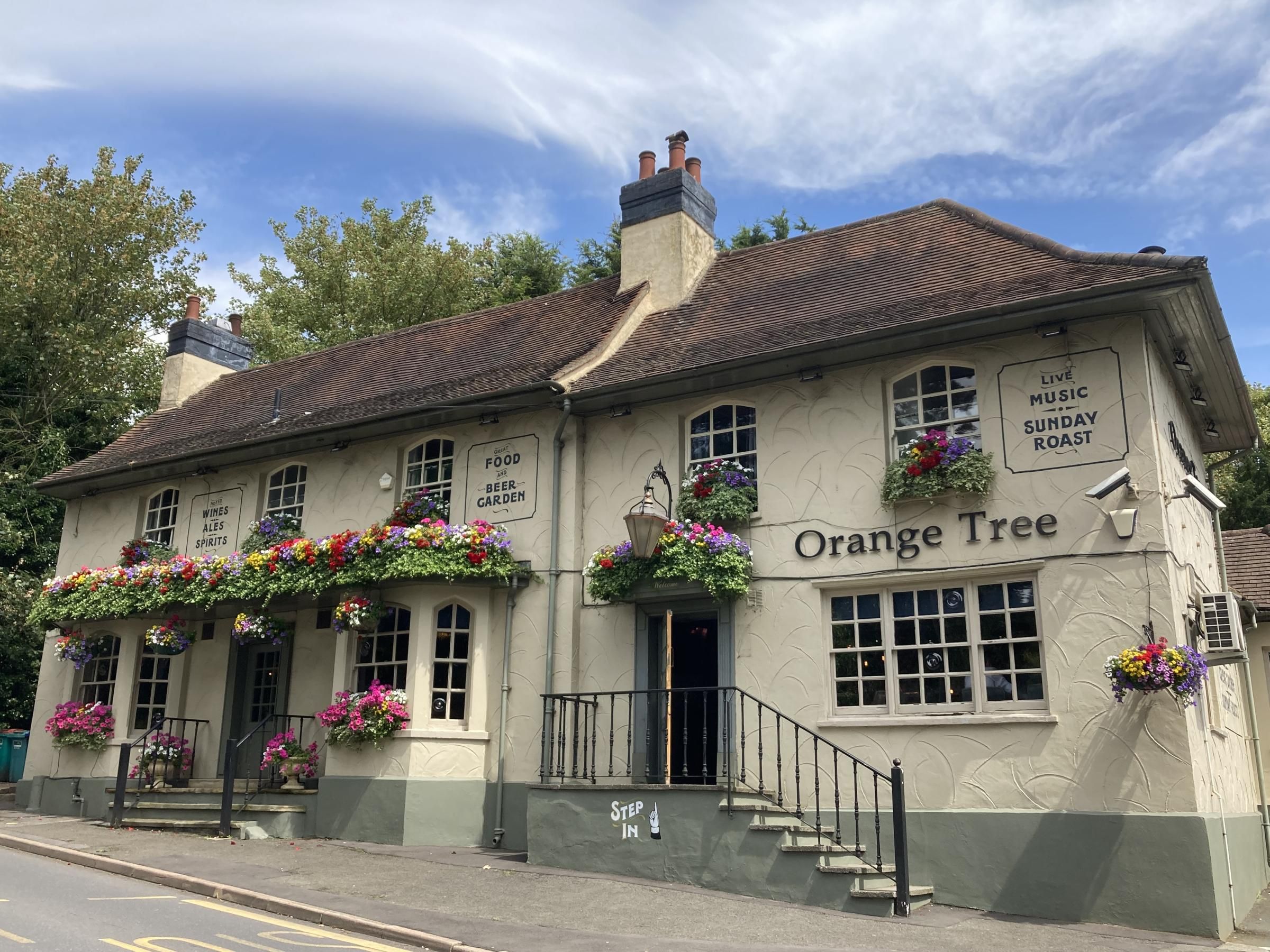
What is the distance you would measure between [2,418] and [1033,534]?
2137cm

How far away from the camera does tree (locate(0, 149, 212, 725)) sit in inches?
875

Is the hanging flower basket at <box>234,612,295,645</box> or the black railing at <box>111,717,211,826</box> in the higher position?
the hanging flower basket at <box>234,612,295,645</box>

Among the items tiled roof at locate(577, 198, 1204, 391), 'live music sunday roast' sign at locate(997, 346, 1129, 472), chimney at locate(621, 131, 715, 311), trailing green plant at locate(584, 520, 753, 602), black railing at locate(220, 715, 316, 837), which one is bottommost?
black railing at locate(220, 715, 316, 837)

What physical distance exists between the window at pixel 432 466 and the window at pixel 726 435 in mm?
3487

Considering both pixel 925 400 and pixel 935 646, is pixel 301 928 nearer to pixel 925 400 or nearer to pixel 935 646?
pixel 935 646

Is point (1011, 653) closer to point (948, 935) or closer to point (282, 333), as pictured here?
point (948, 935)

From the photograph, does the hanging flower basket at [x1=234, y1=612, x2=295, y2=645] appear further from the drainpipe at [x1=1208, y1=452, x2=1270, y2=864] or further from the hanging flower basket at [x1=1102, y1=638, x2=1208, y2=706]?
the drainpipe at [x1=1208, y1=452, x2=1270, y2=864]

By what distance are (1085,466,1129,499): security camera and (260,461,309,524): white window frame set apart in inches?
419

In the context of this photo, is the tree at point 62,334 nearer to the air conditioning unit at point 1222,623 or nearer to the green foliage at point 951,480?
the green foliage at point 951,480

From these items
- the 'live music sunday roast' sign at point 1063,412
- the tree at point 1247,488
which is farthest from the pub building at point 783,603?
the tree at point 1247,488

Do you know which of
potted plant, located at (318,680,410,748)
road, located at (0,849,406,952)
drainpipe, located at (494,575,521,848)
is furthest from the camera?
potted plant, located at (318,680,410,748)

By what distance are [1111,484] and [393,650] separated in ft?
27.6

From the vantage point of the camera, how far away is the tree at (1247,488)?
976 inches

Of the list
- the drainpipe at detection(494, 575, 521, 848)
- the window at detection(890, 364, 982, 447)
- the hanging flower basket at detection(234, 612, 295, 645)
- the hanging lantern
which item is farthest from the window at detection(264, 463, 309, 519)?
the window at detection(890, 364, 982, 447)
